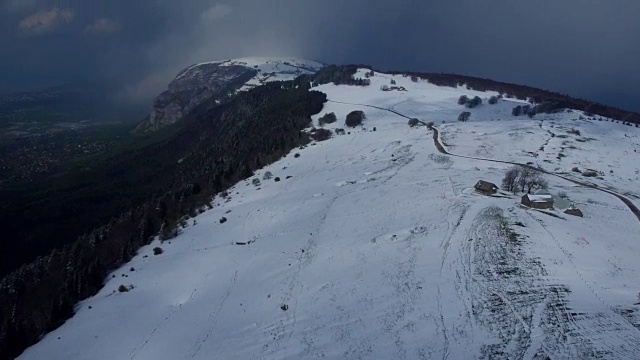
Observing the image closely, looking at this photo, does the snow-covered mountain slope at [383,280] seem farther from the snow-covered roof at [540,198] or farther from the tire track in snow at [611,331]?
the snow-covered roof at [540,198]

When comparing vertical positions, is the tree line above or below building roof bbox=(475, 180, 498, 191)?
below

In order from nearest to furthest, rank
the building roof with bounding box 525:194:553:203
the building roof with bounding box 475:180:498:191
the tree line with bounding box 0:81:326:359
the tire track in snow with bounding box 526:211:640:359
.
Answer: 1. the tire track in snow with bounding box 526:211:640:359
2. the tree line with bounding box 0:81:326:359
3. the building roof with bounding box 525:194:553:203
4. the building roof with bounding box 475:180:498:191

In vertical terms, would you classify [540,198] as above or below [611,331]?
above

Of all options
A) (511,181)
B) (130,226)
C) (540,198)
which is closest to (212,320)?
(540,198)

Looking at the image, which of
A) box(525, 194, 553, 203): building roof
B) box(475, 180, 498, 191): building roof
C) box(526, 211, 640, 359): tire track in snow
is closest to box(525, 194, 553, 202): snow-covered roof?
box(525, 194, 553, 203): building roof

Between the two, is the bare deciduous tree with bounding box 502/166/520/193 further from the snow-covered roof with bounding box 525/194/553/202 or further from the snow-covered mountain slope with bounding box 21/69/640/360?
the snow-covered roof with bounding box 525/194/553/202

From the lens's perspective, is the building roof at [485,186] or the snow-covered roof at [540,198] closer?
the snow-covered roof at [540,198]

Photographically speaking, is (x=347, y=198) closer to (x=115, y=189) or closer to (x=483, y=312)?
(x=483, y=312)

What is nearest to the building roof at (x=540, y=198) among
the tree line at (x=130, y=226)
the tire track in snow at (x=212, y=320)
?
the tire track in snow at (x=212, y=320)

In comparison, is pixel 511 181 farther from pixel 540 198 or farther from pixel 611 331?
pixel 611 331
